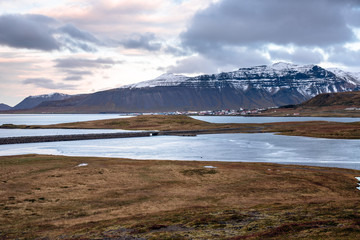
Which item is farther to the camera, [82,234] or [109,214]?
[109,214]

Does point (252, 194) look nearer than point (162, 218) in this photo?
No

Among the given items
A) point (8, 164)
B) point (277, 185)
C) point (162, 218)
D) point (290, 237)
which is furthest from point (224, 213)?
point (8, 164)

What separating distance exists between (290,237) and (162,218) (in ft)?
34.6

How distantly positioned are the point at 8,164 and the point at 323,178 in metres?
50.0

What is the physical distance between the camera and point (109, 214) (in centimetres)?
2872

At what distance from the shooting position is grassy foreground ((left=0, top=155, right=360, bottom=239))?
22.5 metres

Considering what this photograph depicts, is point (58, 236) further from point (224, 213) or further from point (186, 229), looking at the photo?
point (224, 213)

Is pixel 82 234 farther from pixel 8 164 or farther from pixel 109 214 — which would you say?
pixel 8 164

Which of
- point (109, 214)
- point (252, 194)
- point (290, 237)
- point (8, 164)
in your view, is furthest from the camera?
point (8, 164)

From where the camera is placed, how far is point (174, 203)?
107 ft

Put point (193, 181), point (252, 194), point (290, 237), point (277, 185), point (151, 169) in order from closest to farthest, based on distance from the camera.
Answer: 1. point (290, 237)
2. point (252, 194)
3. point (277, 185)
4. point (193, 181)
5. point (151, 169)

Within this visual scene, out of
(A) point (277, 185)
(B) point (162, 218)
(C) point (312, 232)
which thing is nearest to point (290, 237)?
(C) point (312, 232)

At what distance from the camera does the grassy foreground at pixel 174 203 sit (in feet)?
73.7

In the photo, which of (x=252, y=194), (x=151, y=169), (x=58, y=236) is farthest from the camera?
(x=151, y=169)
